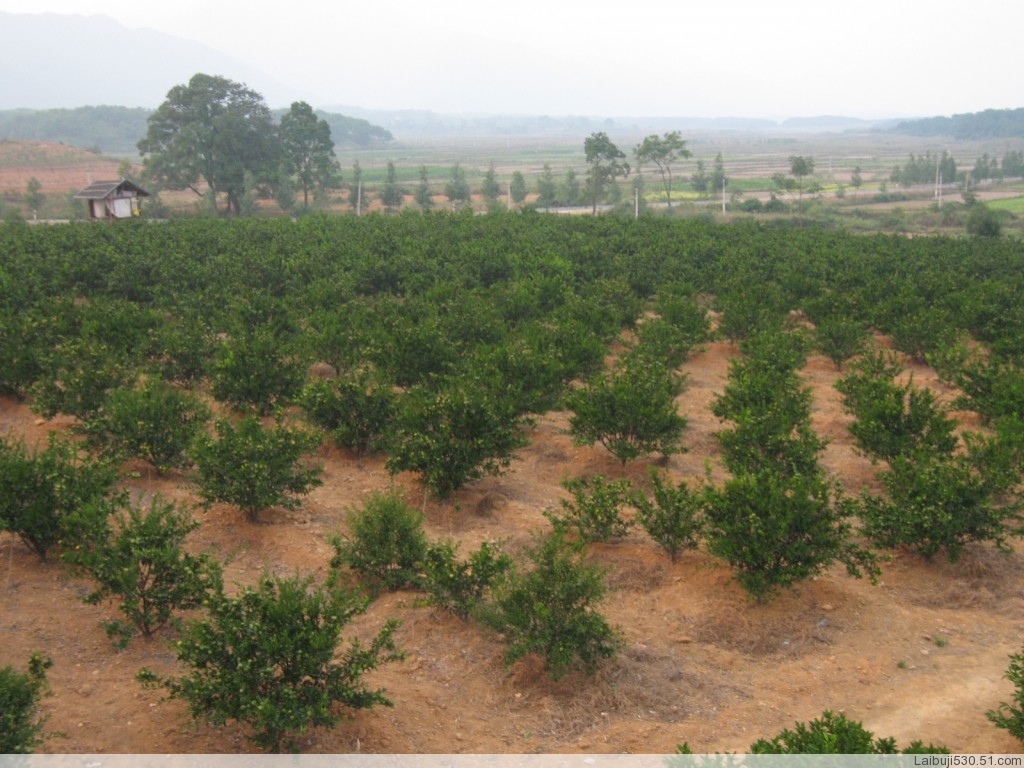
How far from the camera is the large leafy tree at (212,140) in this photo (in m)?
51.2

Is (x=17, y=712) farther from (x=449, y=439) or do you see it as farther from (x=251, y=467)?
(x=449, y=439)

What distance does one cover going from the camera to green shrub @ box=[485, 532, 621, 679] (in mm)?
7328

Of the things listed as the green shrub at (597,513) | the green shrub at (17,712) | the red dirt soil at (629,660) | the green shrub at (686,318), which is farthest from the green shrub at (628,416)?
the green shrub at (17,712)

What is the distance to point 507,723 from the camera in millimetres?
7066

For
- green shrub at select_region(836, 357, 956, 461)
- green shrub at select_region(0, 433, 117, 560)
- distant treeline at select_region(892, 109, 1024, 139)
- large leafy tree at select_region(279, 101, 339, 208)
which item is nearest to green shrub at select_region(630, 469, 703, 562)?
green shrub at select_region(836, 357, 956, 461)

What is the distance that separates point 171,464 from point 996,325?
1718cm

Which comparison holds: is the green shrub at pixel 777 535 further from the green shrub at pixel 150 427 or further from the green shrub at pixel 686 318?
the green shrub at pixel 686 318

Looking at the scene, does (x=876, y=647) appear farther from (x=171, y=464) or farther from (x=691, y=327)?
(x=691, y=327)

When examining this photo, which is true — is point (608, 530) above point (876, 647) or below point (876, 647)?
above

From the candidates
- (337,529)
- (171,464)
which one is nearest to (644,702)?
(337,529)

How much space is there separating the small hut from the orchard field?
19006 mm

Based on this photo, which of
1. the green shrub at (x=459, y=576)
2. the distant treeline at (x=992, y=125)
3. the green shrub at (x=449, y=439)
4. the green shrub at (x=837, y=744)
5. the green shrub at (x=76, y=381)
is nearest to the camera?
the green shrub at (x=837, y=744)

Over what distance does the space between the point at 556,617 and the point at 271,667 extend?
242cm

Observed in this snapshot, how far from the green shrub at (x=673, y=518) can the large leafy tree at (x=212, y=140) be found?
46.0m
